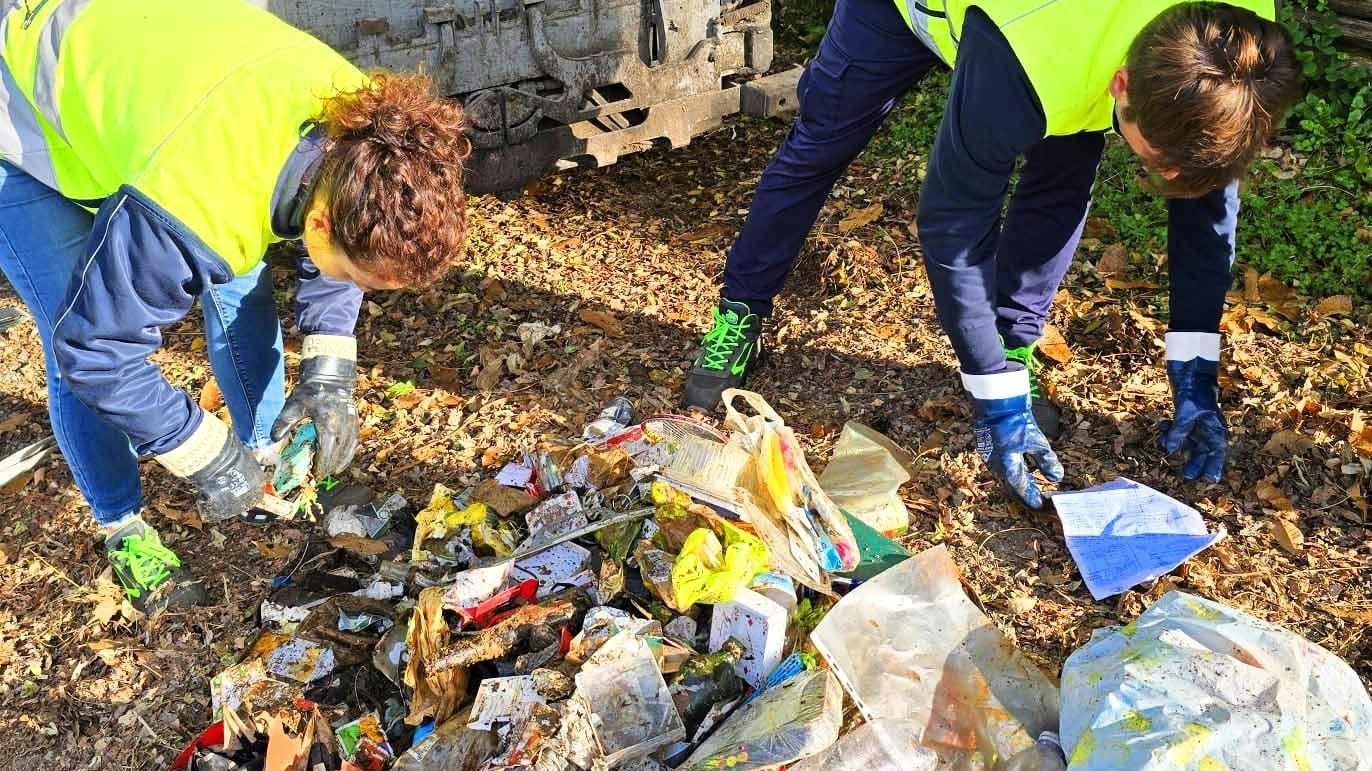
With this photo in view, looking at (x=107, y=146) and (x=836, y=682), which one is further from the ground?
(x=107, y=146)

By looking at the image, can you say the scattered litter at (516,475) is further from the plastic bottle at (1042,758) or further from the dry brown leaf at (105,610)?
the plastic bottle at (1042,758)

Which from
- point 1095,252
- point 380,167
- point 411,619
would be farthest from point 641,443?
point 1095,252

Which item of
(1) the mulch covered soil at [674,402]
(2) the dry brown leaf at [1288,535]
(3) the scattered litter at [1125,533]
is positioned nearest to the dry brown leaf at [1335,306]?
(1) the mulch covered soil at [674,402]

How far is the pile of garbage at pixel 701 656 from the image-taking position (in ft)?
6.75

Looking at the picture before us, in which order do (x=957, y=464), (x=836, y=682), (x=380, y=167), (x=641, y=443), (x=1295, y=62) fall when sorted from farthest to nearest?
(x=957, y=464)
(x=641, y=443)
(x=836, y=682)
(x=1295, y=62)
(x=380, y=167)

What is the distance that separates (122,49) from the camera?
6.59 ft

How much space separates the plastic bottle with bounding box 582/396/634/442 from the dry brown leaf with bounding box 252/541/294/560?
925mm

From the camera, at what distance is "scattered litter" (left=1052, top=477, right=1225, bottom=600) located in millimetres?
2676

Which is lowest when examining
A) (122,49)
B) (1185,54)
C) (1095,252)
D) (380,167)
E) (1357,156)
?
(1095,252)

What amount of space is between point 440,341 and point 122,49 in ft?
6.47

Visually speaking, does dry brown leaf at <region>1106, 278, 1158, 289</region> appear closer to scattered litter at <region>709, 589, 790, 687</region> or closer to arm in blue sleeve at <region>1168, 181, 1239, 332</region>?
arm in blue sleeve at <region>1168, 181, 1239, 332</region>

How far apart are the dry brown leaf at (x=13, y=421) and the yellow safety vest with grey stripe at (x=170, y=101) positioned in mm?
1857

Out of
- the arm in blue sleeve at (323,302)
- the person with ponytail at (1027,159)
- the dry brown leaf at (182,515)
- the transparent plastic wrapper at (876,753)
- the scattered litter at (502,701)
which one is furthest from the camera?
the dry brown leaf at (182,515)

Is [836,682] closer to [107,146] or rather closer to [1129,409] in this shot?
[1129,409]
